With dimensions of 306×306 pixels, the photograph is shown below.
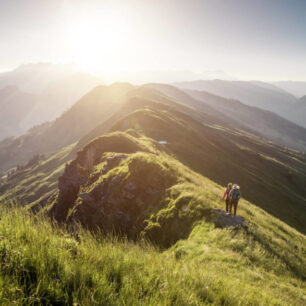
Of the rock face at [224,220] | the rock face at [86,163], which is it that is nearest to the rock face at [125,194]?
the rock face at [86,163]

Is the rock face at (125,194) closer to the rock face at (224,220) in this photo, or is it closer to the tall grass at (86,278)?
the rock face at (224,220)

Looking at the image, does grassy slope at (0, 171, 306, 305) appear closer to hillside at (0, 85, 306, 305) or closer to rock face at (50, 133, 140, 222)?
hillside at (0, 85, 306, 305)

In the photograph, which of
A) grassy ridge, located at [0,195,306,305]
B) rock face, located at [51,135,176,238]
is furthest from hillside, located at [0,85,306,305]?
rock face, located at [51,135,176,238]

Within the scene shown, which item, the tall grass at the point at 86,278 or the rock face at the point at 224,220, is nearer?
the tall grass at the point at 86,278

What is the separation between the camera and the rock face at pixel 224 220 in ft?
45.9

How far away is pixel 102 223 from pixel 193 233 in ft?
44.5

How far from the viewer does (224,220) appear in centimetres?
1432

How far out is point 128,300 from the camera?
10.6 feet

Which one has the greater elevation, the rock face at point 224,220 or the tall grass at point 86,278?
the tall grass at point 86,278

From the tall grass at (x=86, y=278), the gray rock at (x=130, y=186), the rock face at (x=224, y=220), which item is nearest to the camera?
the tall grass at (x=86, y=278)

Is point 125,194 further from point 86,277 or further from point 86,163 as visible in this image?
point 86,163

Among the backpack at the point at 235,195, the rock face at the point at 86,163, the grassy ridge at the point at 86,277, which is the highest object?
the grassy ridge at the point at 86,277

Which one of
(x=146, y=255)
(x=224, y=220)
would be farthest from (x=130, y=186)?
(x=146, y=255)

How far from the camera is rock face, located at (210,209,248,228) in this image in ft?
→ 45.9
